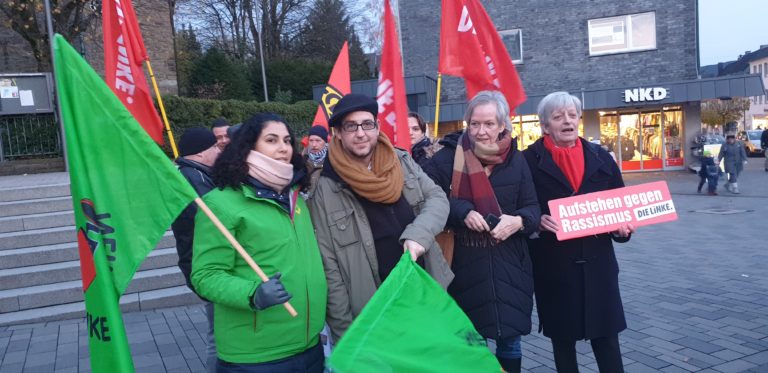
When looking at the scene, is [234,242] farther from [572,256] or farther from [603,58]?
[603,58]

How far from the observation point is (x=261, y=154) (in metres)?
2.49

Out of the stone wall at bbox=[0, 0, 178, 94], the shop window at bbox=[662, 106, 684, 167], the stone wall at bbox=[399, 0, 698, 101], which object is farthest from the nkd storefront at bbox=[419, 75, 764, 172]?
the stone wall at bbox=[0, 0, 178, 94]

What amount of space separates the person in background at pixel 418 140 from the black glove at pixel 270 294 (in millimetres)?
3451

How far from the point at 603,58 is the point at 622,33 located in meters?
1.21

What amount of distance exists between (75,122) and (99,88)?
167mm

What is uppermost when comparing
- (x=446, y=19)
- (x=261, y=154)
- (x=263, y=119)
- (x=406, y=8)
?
(x=406, y=8)

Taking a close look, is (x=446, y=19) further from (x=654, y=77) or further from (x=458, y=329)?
(x=654, y=77)

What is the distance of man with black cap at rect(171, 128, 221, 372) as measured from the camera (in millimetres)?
3484

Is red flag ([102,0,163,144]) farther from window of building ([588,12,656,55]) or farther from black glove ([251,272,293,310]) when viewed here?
window of building ([588,12,656,55])

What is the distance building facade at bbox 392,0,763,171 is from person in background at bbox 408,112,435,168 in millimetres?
15759

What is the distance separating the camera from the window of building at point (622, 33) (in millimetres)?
22156

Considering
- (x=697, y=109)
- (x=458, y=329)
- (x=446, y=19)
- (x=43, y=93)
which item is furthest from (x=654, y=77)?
(x=458, y=329)

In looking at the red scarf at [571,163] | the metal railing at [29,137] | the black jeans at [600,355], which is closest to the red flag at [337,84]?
the red scarf at [571,163]

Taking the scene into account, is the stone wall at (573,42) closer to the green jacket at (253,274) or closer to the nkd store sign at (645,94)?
the nkd store sign at (645,94)
